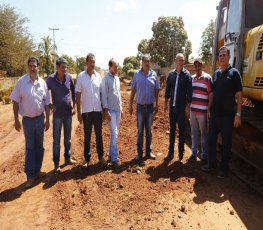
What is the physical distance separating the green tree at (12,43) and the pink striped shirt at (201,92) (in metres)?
31.9

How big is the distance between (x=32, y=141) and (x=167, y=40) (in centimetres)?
5336

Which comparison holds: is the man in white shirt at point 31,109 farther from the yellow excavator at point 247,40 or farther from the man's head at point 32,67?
the yellow excavator at point 247,40

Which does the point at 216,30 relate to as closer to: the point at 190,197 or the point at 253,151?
the point at 253,151

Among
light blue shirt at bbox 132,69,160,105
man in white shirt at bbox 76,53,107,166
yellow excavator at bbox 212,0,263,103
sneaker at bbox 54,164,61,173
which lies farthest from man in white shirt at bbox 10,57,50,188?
yellow excavator at bbox 212,0,263,103

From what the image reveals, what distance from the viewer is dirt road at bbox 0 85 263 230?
173 inches

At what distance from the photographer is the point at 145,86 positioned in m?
6.55

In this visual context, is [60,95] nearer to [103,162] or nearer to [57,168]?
[57,168]

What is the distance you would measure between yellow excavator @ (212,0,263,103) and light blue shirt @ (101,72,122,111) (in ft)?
6.98

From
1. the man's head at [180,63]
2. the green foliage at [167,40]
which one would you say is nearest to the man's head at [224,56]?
the man's head at [180,63]

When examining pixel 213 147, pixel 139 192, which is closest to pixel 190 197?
pixel 139 192

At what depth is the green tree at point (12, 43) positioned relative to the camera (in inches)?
1367

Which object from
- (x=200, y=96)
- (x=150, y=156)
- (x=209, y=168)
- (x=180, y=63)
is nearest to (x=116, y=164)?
(x=150, y=156)

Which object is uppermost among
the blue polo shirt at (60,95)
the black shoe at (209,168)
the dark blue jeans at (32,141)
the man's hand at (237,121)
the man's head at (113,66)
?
the man's head at (113,66)

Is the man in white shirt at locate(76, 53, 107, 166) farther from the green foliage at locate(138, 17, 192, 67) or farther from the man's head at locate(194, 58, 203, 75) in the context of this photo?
the green foliage at locate(138, 17, 192, 67)
